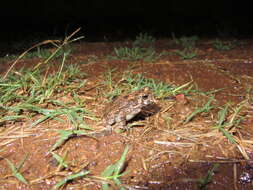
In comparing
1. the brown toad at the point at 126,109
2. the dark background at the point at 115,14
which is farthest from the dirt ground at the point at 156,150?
the dark background at the point at 115,14

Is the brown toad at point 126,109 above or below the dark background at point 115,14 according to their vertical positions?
below

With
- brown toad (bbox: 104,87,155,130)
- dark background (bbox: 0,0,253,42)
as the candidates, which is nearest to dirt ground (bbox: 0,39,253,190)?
brown toad (bbox: 104,87,155,130)

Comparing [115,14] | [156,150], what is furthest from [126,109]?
[115,14]

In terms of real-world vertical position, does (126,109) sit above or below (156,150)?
above

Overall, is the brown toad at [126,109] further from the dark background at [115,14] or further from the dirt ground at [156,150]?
the dark background at [115,14]

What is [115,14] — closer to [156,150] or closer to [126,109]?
[126,109]

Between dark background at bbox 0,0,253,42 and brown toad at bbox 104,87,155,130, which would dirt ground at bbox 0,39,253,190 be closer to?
brown toad at bbox 104,87,155,130

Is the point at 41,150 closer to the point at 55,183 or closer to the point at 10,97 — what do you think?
the point at 55,183
